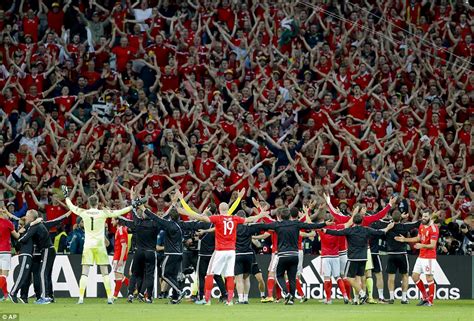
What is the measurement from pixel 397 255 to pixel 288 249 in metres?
3.62

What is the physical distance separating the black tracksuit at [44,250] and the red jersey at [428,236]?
888 centimetres

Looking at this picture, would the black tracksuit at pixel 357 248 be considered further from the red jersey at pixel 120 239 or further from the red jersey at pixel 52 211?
the red jersey at pixel 52 211

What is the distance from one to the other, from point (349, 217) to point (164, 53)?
10.3 metres

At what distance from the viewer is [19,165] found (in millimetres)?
35562

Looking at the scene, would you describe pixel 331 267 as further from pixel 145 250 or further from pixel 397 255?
pixel 145 250

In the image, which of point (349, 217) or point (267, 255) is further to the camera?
point (267, 255)

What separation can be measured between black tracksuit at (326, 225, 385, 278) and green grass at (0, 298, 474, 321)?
92 centimetres

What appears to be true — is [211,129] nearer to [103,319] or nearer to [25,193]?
[25,193]

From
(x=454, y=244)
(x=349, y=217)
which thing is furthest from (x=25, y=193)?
(x=454, y=244)

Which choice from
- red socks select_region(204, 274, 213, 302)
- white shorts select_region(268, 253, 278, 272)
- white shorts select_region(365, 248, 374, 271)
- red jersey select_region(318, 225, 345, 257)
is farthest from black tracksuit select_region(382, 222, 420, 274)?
red socks select_region(204, 274, 213, 302)

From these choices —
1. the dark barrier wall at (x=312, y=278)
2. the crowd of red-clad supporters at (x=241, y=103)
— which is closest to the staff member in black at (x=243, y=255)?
the crowd of red-clad supporters at (x=241, y=103)

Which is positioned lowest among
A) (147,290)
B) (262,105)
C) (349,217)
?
(147,290)

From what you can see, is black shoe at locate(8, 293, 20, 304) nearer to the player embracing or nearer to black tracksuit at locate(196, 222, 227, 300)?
black tracksuit at locate(196, 222, 227, 300)

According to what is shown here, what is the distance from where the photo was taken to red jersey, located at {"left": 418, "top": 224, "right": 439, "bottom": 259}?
3067 centimetres
